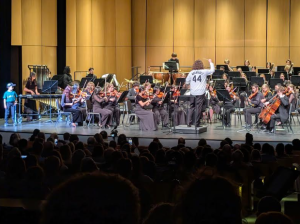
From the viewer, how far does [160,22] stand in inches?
905

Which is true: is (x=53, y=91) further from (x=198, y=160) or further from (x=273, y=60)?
(x=273, y=60)

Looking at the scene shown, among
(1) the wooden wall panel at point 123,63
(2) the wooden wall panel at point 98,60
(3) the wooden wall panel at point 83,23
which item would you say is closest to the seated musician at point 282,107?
(3) the wooden wall panel at point 83,23

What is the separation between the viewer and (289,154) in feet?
23.1

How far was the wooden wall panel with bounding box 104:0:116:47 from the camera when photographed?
22.0 m

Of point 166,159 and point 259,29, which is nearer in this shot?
point 166,159

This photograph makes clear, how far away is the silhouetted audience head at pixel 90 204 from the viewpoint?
5.48ft

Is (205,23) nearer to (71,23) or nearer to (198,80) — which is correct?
(71,23)

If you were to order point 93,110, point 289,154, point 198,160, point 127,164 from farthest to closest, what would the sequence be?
1. point 93,110
2. point 289,154
3. point 198,160
4. point 127,164

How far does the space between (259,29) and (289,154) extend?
54.3ft

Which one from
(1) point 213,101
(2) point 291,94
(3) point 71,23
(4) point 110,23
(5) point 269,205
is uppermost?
(4) point 110,23

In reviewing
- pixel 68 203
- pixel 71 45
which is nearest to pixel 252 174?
pixel 68 203

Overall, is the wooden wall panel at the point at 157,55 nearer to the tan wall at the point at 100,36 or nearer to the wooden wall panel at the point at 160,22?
the wooden wall panel at the point at 160,22

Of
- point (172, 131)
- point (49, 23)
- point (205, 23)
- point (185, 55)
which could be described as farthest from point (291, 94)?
point (205, 23)

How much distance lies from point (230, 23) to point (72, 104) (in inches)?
435
